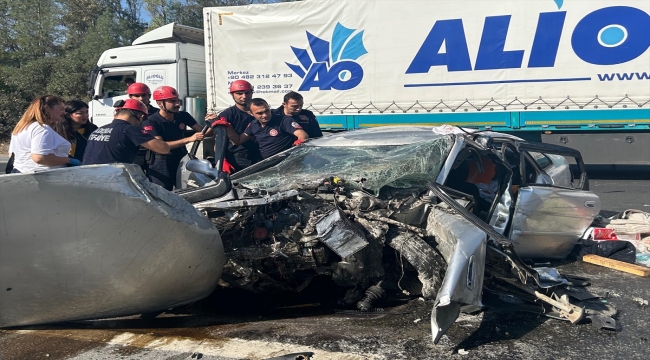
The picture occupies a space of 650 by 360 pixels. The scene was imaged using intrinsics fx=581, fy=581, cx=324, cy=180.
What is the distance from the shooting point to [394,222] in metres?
3.56

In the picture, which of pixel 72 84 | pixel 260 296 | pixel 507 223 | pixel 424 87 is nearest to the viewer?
pixel 260 296

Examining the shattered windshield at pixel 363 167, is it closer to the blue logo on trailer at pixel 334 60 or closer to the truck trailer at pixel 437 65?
the truck trailer at pixel 437 65

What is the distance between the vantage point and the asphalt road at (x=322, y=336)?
3195mm

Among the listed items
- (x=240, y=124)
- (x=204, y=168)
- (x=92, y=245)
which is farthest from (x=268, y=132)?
(x=92, y=245)

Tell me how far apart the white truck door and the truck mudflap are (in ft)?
27.9

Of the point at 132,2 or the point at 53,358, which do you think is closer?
the point at 53,358

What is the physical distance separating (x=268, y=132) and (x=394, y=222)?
255cm

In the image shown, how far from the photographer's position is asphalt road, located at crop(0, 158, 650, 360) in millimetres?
3195

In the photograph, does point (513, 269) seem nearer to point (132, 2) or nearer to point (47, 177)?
point (47, 177)

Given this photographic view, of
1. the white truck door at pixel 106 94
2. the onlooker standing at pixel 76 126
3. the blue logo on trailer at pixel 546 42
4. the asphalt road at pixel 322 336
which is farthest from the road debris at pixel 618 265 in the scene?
the white truck door at pixel 106 94

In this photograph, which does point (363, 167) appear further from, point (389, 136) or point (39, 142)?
point (39, 142)

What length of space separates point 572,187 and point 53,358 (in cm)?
429

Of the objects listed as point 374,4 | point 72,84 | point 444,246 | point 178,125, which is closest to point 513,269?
point 444,246

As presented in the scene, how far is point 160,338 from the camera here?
3.44 metres
